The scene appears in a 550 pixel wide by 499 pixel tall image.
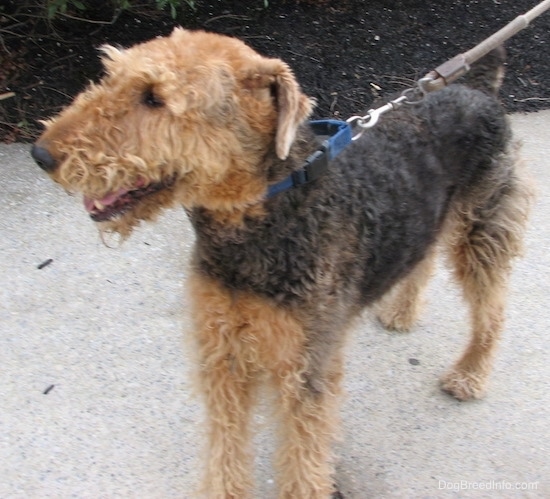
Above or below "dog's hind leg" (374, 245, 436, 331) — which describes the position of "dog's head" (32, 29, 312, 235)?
above

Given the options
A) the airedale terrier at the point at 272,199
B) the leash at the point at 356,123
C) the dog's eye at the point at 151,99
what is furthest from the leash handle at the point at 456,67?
the dog's eye at the point at 151,99

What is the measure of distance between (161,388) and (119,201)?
57.3 inches

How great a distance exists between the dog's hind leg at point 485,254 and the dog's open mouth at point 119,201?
1592 millimetres

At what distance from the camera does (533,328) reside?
141 inches

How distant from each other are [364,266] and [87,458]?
1.44 m

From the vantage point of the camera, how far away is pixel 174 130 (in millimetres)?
1846

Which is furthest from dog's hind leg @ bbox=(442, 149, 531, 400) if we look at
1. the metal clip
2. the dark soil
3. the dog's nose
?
the dark soil

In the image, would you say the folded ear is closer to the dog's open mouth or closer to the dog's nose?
the dog's open mouth

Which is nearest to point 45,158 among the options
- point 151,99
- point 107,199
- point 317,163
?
point 107,199

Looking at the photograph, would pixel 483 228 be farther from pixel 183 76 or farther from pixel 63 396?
pixel 63 396

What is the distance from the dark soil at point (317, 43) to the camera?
16.2ft

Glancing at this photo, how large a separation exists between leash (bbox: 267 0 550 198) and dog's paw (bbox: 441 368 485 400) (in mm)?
1357

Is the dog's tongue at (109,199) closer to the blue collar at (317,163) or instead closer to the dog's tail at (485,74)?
the blue collar at (317,163)

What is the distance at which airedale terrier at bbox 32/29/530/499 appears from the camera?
72.6 inches
